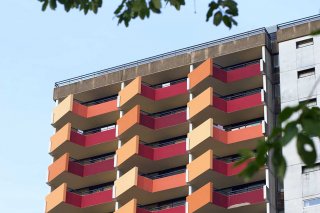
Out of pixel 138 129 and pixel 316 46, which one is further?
pixel 138 129

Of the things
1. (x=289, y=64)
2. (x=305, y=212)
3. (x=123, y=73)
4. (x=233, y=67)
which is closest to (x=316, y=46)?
(x=289, y=64)

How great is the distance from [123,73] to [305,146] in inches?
2516

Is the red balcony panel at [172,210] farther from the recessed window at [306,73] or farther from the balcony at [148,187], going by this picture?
the recessed window at [306,73]

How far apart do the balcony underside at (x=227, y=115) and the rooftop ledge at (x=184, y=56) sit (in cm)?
487

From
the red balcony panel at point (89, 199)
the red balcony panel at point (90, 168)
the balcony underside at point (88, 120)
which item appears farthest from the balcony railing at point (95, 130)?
the red balcony panel at point (89, 199)

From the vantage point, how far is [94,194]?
67.7 metres

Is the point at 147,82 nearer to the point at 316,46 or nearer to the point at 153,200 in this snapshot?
the point at 153,200

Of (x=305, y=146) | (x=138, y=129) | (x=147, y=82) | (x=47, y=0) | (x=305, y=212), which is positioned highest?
(x=147, y=82)

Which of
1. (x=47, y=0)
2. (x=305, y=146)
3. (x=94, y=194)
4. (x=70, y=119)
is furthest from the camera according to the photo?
(x=70, y=119)

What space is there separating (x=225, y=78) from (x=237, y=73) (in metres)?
1.00

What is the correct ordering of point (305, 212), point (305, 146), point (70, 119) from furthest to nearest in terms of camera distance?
point (70, 119)
point (305, 212)
point (305, 146)

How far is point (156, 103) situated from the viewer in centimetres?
6956

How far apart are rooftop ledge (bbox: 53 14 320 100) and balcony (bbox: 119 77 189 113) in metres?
1.37

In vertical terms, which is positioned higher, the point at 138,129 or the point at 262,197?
the point at 138,129
